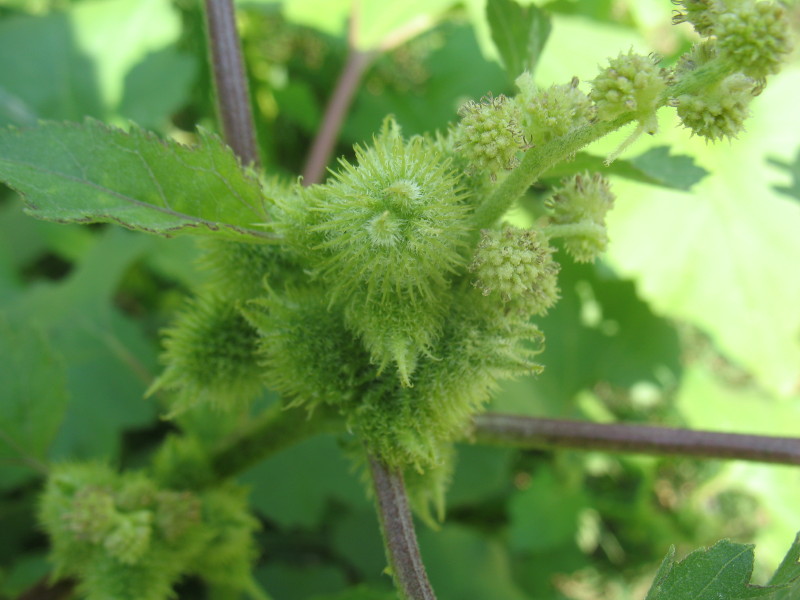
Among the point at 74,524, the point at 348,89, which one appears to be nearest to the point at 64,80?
the point at 348,89

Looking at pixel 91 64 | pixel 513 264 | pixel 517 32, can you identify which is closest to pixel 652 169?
pixel 517 32

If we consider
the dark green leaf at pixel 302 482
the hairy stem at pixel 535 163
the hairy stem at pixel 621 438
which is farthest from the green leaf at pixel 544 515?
the hairy stem at pixel 535 163

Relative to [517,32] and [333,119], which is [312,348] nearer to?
[517,32]

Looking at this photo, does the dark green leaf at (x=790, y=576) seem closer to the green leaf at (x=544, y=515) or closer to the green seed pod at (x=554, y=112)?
the green seed pod at (x=554, y=112)

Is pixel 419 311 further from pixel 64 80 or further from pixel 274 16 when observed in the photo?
pixel 274 16

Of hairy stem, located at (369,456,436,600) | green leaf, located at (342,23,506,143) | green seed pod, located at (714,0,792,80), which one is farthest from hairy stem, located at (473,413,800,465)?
green leaf, located at (342,23,506,143)

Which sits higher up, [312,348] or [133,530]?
[312,348]

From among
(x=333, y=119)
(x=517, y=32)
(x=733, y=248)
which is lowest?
(x=517, y=32)
